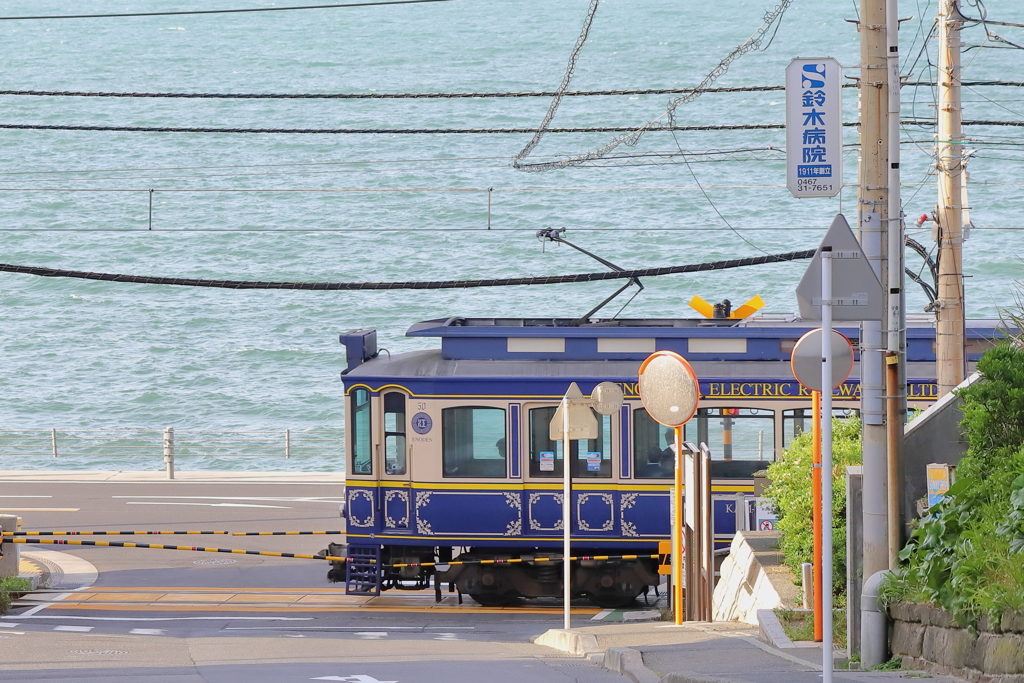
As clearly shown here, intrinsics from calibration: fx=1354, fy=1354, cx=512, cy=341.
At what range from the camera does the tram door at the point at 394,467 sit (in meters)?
16.1

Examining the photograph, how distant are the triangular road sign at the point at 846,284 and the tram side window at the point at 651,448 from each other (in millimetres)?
8263

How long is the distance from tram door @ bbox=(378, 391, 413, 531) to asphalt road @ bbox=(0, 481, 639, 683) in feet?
3.68

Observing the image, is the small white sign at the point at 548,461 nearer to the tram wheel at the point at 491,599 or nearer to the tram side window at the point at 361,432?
the tram wheel at the point at 491,599

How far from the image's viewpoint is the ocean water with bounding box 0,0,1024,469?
5148 centimetres

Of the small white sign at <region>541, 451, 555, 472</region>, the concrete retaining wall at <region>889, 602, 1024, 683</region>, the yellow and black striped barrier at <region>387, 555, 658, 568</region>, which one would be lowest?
the yellow and black striped barrier at <region>387, 555, 658, 568</region>

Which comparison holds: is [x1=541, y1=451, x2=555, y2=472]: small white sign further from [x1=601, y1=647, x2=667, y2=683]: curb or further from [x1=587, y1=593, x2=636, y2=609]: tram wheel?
[x1=601, y1=647, x2=667, y2=683]: curb

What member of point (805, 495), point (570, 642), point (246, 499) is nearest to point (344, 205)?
point (246, 499)

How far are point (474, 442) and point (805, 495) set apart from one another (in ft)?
16.7

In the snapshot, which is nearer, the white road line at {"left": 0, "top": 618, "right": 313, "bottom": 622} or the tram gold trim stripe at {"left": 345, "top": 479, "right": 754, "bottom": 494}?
the white road line at {"left": 0, "top": 618, "right": 313, "bottom": 622}

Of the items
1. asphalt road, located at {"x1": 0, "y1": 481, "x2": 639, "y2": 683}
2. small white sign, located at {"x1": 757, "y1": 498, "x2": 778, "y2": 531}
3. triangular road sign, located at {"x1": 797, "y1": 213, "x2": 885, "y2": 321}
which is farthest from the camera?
small white sign, located at {"x1": 757, "y1": 498, "x2": 778, "y2": 531}

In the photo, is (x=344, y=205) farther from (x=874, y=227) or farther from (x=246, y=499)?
(x=874, y=227)

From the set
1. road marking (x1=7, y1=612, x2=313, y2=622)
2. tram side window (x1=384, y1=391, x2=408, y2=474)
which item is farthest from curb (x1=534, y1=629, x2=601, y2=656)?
tram side window (x1=384, y1=391, x2=408, y2=474)

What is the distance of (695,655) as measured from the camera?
9.98 meters

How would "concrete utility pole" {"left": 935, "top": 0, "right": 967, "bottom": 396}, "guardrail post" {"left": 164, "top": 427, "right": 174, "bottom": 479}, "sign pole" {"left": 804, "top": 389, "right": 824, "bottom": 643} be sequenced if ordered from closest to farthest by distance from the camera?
"sign pole" {"left": 804, "top": 389, "right": 824, "bottom": 643}, "concrete utility pole" {"left": 935, "top": 0, "right": 967, "bottom": 396}, "guardrail post" {"left": 164, "top": 427, "right": 174, "bottom": 479}
